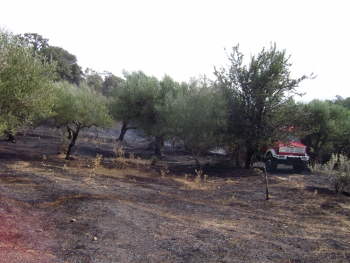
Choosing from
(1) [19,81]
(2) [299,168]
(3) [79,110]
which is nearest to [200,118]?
(3) [79,110]

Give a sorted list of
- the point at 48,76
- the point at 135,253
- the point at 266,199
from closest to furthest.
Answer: the point at 135,253, the point at 266,199, the point at 48,76

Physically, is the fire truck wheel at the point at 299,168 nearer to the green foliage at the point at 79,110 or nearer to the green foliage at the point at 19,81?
the green foliage at the point at 79,110

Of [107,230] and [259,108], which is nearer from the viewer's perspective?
[107,230]

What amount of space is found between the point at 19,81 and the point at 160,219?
19.4ft

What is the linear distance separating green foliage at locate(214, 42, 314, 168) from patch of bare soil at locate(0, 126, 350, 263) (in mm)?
3513

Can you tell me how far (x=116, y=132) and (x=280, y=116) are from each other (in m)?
26.8

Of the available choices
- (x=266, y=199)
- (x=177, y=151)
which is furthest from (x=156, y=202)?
(x=177, y=151)

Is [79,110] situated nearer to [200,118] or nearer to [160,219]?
[200,118]

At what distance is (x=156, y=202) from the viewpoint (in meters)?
8.91

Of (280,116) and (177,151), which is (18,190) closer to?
→ (280,116)

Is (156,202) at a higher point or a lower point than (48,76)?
lower

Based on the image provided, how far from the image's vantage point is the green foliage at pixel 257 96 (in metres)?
15.7

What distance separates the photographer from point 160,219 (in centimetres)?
732

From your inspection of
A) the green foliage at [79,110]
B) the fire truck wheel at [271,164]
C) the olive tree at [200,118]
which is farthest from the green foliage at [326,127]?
the green foliage at [79,110]
